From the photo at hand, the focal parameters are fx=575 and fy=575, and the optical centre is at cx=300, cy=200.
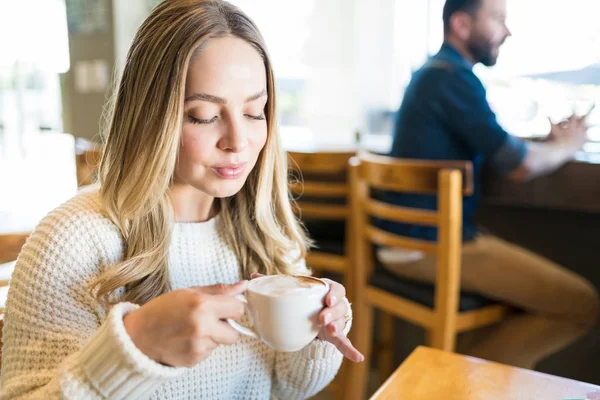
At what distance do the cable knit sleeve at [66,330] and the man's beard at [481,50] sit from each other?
1448mm

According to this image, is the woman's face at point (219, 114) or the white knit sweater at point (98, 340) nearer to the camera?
the white knit sweater at point (98, 340)

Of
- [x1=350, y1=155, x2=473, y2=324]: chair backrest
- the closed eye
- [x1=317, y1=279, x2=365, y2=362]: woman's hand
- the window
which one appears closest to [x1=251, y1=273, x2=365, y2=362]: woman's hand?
[x1=317, y1=279, x2=365, y2=362]: woman's hand

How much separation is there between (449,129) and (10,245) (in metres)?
1.28

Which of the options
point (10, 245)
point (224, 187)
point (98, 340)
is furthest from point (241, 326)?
point (10, 245)

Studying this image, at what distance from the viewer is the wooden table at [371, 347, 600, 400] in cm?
70

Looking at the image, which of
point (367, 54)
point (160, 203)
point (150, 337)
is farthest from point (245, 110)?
point (367, 54)

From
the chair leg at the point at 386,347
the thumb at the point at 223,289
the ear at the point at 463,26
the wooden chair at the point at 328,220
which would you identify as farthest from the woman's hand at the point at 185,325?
the chair leg at the point at 386,347

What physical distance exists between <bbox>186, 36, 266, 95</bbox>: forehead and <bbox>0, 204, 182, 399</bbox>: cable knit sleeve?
23cm

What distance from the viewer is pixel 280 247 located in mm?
968

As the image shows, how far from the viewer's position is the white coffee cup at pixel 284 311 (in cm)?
56

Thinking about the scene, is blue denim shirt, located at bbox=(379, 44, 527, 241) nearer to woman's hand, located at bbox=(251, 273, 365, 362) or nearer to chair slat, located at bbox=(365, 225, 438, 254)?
chair slat, located at bbox=(365, 225, 438, 254)

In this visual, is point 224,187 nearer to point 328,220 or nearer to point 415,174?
point 415,174

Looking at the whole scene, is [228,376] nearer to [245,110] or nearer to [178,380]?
[178,380]

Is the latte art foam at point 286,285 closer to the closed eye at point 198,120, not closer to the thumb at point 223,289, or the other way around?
the thumb at point 223,289
